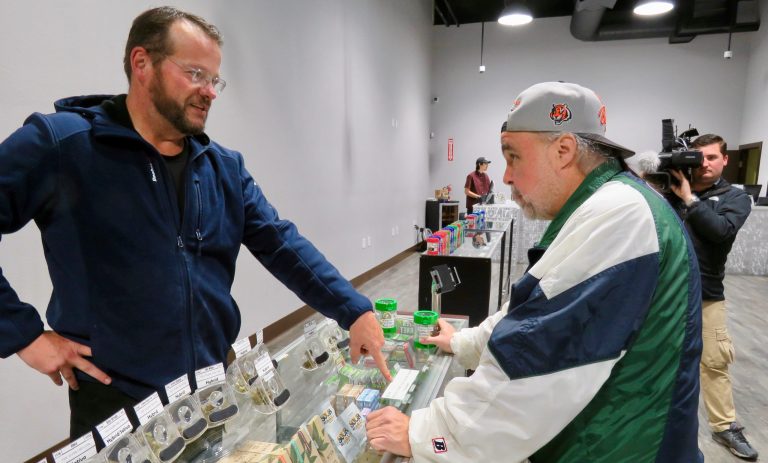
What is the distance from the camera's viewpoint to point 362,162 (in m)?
5.60

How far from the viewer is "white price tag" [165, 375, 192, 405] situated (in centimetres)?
84

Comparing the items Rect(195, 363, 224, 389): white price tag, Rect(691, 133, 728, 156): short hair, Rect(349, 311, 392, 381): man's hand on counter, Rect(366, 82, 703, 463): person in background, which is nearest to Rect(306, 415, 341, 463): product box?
Rect(366, 82, 703, 463): person in background

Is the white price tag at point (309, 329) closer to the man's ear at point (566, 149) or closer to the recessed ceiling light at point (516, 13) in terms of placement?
the man's ear at point (566, 149)

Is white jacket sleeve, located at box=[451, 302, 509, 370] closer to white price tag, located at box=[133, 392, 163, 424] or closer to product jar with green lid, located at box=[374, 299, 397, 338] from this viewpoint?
product jar with green lid, located at box=[374, 299, 397, 338]

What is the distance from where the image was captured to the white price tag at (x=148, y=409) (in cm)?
77

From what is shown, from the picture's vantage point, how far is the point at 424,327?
1.47 meters

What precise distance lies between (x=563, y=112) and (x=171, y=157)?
38.6 inches

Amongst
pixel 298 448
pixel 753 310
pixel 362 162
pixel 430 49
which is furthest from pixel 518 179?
pixel 430 49

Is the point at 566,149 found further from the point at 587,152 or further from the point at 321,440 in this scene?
the point at 321,440

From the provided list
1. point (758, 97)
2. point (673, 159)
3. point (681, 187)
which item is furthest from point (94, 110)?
point (758, 97)

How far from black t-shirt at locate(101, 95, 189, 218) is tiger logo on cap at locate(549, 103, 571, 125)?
0.91 metres

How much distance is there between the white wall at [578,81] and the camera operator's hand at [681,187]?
7.05 metres

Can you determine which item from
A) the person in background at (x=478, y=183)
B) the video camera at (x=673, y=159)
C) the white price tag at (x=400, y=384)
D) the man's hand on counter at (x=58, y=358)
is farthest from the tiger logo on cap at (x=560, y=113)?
the person in background at (x=478, y=183)

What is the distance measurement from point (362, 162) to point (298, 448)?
16.2 feet
